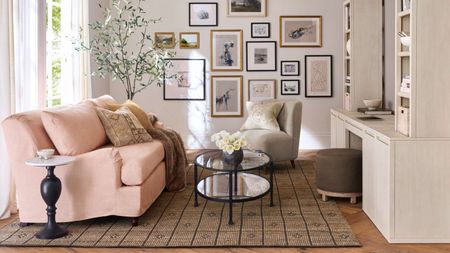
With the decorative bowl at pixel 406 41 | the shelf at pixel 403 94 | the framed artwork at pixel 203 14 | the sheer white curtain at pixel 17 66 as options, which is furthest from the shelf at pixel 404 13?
the framed artwork at pixel 203 14

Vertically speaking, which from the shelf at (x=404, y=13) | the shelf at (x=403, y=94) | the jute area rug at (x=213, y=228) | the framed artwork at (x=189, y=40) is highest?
the framed artwork at (x=189, y=40)

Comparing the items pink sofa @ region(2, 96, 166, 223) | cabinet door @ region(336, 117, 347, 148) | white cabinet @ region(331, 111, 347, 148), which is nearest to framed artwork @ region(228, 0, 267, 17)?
white cabinet @ region(331, 111, 347, 148)

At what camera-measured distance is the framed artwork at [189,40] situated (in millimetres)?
8492

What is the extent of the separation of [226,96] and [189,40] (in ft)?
3.34

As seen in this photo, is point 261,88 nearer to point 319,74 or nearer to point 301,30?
point 319,74

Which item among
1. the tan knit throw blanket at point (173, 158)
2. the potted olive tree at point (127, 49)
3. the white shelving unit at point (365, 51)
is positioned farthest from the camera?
the potted olive tree at point (127, 49)

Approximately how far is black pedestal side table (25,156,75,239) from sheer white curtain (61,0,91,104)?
2759 mm

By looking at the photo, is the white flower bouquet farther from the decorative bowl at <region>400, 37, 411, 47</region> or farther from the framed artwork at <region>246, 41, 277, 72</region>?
the framed artwork at <region>246, 41, 277, 72</region>

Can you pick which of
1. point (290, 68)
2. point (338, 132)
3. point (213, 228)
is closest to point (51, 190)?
point (213, 228)

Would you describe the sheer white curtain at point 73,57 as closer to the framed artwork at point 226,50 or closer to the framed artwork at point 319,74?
the framed artwork at point 226,50

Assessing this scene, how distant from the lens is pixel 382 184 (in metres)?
4.20

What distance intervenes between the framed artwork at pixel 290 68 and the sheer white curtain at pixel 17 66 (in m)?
3.99

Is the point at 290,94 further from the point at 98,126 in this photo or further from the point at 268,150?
the point at 98,126

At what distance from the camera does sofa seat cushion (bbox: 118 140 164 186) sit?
14.4 feet
